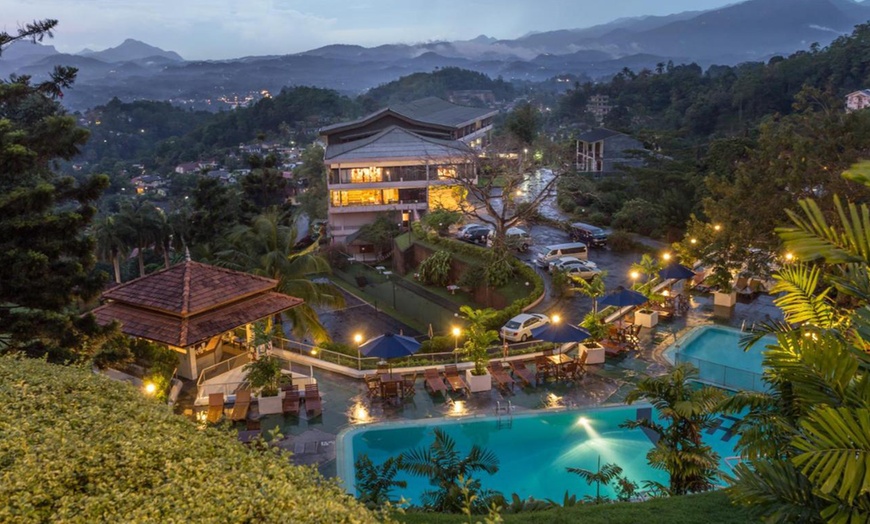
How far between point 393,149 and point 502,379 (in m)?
28.5

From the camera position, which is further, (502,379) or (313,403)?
(502,379)

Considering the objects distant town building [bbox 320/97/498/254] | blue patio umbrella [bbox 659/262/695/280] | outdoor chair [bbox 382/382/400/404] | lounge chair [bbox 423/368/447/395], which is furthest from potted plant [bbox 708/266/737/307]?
distant town building [bbox 320/97/498/254]

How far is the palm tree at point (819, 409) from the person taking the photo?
4.50 meters

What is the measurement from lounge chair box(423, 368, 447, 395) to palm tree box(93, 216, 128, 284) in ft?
78.1

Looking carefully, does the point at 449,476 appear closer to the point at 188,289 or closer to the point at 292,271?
the point at 188,289

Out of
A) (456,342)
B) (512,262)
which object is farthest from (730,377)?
(512,262)

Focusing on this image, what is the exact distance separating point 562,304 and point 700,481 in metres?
13.2

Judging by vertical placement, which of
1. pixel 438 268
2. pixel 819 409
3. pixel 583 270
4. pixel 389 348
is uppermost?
pixel 819 409

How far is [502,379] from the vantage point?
620 inches

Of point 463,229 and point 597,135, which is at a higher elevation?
point 597,135

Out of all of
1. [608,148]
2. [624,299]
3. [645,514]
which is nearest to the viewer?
[645,514]

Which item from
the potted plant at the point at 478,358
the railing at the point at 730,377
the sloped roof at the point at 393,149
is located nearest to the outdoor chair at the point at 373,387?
the potted plant at the point at 478,358

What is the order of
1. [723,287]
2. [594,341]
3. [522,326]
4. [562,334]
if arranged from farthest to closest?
[723,287] < [522,326] < [594,341] < [562,334]

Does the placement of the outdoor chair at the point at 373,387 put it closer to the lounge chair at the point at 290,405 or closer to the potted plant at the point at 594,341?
the lounge chair at the point at 290,405
